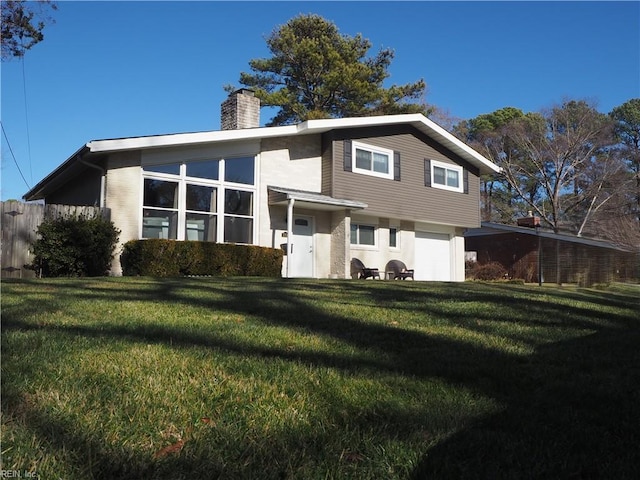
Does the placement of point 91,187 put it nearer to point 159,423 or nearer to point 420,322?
point 420,322

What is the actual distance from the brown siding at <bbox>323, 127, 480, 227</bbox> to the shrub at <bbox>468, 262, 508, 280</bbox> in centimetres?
397

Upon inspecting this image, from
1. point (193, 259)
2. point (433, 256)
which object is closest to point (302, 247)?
point (193, 259)

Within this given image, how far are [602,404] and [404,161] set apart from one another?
16.3 m

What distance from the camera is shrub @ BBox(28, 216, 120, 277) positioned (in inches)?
462

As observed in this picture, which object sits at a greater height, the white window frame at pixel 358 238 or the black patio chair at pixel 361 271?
the white window frame at pixel 358 238

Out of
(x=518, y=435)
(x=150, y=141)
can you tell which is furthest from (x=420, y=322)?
(x=150, y=141)

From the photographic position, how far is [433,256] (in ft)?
68.1

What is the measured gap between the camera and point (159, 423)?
7.59 feet

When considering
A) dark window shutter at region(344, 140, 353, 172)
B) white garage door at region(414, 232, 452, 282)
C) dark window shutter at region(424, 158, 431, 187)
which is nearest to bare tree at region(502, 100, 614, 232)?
white garage door at region(414, 232, 452, 282)

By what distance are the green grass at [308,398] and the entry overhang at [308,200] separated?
9760mm

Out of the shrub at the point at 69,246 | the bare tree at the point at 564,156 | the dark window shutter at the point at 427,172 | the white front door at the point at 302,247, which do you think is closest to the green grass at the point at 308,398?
the shrub at the point at 69,246

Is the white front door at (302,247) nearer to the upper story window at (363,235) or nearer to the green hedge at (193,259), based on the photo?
the green hedge at (193,259)

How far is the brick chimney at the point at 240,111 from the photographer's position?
653 inches

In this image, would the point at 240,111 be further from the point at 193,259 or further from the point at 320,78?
the point at 320,78
